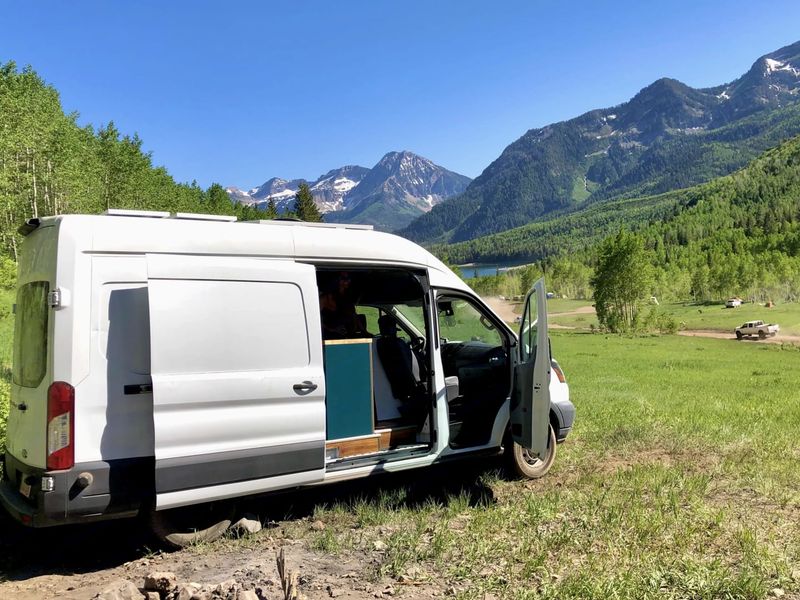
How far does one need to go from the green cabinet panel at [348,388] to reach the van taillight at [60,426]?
2.26 m

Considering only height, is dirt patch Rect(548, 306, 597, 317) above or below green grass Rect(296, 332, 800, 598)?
above

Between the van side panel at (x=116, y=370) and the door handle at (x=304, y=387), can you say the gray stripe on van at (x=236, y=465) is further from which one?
the door handle at (x=304, y=387)

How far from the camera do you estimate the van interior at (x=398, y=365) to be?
5660 millimetres

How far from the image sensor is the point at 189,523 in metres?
4.73

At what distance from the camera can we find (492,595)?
3.68m

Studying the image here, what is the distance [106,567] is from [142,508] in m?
0.65

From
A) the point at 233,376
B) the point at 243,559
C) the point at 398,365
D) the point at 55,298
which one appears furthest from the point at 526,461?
the point at 55,298

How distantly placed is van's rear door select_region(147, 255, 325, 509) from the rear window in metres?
0.84

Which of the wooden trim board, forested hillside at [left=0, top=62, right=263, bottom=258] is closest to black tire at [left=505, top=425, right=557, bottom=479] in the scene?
the wooden trim board

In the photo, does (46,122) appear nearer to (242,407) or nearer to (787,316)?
(242,407)

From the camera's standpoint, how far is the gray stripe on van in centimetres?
422

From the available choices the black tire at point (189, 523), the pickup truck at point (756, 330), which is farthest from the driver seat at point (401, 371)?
the pickup truck at point (756, 330)

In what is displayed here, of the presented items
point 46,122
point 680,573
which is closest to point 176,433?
point 680,573

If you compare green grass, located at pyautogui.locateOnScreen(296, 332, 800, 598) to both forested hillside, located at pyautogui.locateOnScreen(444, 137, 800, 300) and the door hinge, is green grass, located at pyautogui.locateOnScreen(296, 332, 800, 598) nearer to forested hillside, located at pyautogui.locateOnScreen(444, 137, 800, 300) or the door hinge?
the door hinge
